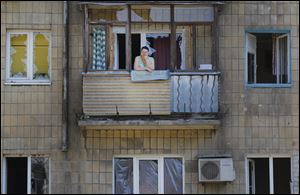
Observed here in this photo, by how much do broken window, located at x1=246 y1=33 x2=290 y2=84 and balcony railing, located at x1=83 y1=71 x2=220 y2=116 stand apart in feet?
3.69

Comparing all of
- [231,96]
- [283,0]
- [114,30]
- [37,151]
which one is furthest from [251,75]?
[37,151]

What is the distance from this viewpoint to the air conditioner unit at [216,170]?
12898 mm

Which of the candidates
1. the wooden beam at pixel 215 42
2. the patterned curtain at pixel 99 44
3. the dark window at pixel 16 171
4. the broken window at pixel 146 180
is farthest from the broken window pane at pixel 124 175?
the wooden beam at pixel 215 42

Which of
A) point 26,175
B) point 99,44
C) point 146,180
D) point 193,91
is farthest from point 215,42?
point 26,175

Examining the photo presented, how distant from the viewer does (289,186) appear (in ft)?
43.8

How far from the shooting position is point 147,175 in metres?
13.4

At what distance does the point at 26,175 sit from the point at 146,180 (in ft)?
8.45

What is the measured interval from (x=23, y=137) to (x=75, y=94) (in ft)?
4.66

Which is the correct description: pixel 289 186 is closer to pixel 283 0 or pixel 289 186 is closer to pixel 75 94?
pixel 283 0

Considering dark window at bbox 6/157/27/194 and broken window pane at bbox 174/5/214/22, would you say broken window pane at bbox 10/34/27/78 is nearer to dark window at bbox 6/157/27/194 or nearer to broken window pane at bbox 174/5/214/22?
dark window at bbox 6/157/27/194

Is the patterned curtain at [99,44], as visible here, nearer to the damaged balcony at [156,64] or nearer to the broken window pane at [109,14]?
the damaged balcony at [156,64]

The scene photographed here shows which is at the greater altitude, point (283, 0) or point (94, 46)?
point (283, 0)

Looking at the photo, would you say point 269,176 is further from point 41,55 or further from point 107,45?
point 41,55

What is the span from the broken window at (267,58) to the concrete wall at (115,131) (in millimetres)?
305
